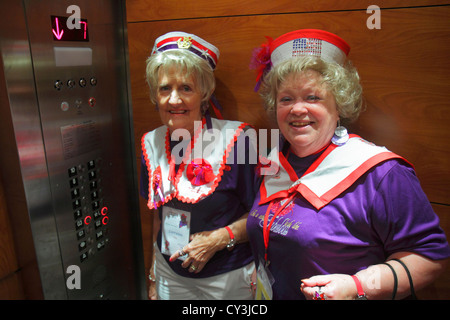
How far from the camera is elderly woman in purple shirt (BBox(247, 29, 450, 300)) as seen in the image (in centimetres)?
95

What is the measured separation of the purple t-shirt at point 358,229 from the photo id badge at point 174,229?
1.32ft

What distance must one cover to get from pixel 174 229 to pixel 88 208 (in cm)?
43

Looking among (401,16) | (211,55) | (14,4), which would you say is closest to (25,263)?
(14,4)

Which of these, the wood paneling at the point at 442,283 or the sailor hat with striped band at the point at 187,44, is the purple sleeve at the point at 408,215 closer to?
the wood paneling at the point at 442,283

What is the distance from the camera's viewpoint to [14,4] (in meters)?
1.13

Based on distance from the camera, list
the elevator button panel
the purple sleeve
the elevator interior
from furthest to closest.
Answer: the elevator button panel < the elevator interior < the purple sleeve

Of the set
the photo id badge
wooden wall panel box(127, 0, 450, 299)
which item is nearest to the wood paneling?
wooden wall panel box(127, 0, 450, 299)

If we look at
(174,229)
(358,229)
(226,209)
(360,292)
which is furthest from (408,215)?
(174,229)

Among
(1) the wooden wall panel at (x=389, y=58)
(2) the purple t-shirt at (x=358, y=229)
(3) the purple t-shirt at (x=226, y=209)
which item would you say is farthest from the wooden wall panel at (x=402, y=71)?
(3) the purple t-shirt at (x=226, y=209)

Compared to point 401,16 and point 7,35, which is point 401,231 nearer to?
point 401,16

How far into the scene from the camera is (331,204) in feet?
3.37

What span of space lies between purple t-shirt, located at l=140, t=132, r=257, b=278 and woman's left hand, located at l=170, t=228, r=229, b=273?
0.09 feet

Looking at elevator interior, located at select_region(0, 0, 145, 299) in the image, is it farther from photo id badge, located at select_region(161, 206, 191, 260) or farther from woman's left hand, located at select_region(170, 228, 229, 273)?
woman's left hand, located at select_region(170, 228, 229, 273)

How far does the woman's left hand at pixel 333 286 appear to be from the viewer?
951 mm
